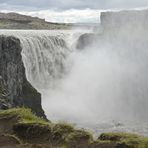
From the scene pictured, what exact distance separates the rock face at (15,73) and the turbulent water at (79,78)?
7.38 metres

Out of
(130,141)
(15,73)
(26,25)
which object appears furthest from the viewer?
(26,25)

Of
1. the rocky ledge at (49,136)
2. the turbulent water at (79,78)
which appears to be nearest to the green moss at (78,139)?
the rocky ledge at (49,136)

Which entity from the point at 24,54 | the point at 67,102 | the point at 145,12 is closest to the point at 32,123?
the point at 24,54

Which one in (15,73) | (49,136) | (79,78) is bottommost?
(49,136)

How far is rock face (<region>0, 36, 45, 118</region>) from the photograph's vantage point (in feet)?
84.7

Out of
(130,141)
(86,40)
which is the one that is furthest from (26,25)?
(130,141)

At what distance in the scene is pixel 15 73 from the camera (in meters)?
26.3

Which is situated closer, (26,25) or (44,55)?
(44,55)

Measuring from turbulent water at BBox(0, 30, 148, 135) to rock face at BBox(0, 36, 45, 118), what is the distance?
24.2ft

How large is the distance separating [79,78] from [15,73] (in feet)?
61.0

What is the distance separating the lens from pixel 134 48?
44.5 metres

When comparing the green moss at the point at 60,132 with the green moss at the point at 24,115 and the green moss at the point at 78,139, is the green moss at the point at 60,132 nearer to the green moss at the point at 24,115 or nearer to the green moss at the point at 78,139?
the green moss at the point at 78,139

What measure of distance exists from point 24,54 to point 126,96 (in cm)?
1255

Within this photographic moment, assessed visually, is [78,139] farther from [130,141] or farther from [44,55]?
[44,55]
